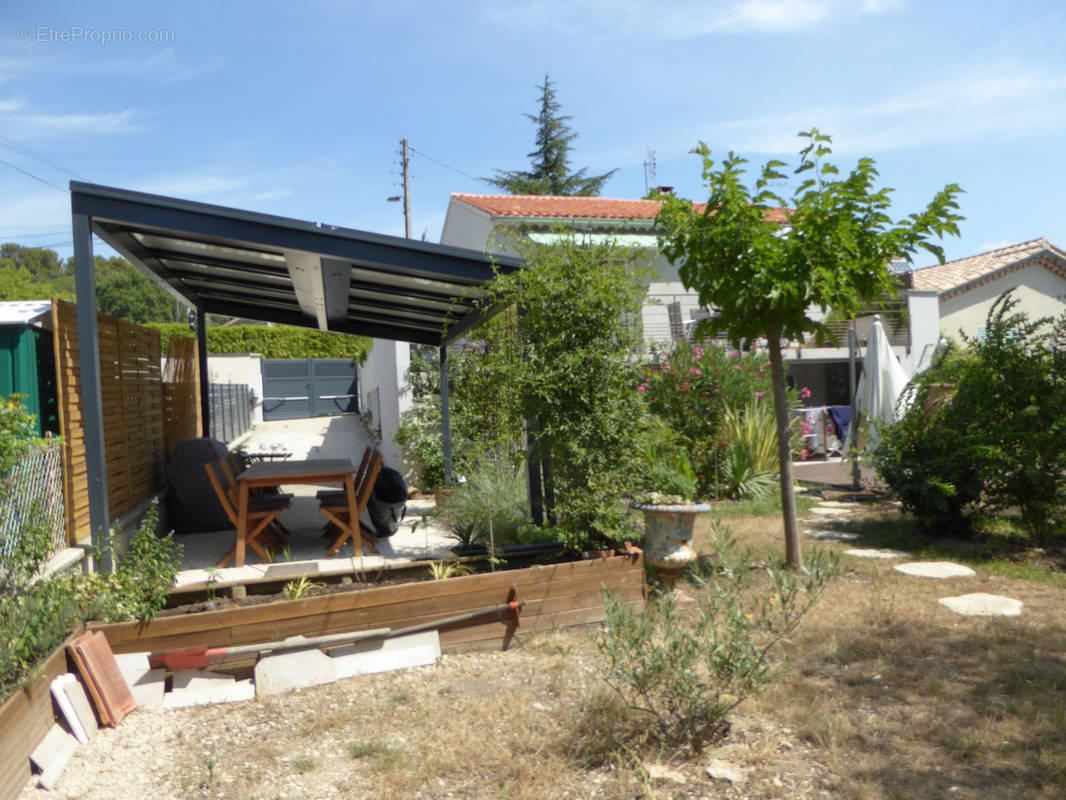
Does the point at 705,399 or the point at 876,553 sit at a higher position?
the point at 705,399

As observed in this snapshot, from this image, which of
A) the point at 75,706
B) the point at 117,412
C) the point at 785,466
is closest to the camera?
the point at 75,706

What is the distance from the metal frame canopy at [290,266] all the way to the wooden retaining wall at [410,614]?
2.17 m

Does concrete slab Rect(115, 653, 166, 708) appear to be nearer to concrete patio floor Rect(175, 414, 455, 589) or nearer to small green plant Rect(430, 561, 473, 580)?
concrete patio floor Rect(175, 414, 455, 589)

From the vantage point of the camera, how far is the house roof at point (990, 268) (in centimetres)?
2684

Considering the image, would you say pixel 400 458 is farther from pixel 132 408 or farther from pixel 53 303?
pixel 53 303

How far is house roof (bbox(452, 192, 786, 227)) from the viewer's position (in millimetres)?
16781

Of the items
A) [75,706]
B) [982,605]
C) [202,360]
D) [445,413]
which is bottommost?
[982,605]

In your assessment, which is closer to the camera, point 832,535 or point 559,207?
point 832,535

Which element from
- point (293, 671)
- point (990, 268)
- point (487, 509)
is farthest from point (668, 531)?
point (990, 268)

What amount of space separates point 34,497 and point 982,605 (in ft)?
19.9

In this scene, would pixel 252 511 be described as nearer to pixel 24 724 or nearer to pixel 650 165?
pixel 24 724

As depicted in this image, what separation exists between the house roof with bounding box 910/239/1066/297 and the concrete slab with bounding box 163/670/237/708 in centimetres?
2726

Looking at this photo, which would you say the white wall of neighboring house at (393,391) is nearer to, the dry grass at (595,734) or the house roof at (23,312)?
the house roof at (23,312)

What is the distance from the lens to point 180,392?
938 centimetres
